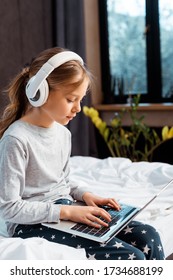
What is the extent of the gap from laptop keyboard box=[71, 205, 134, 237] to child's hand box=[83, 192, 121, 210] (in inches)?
0.7

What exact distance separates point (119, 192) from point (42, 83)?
31.0 inches

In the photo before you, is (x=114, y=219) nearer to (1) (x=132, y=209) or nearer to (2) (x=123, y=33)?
(1) (x=132, y=209)

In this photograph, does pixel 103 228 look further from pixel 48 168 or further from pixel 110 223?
pixel 48 168

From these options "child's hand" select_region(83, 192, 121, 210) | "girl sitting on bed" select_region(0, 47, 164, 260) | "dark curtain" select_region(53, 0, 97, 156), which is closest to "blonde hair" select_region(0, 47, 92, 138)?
"girl sitting on bed" select_region(0, 47, 164, 260)

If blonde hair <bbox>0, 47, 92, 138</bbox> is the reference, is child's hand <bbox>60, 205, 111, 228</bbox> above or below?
below

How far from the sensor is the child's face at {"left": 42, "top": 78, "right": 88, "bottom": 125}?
1.32 meters

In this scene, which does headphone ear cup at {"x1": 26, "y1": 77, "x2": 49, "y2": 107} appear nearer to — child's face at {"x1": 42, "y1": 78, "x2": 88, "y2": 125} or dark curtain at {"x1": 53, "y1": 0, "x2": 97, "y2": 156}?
child's face at {"x1": 42, "y1": 78, "x2": 88, "y2": 125}

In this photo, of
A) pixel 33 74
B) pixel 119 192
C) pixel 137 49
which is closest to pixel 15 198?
pixel 33 74

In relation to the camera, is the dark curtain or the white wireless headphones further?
the dark curtain

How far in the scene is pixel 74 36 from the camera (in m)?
3.38

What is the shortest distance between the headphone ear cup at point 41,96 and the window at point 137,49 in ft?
7.51

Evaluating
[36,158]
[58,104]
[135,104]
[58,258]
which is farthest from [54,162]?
[135,104]

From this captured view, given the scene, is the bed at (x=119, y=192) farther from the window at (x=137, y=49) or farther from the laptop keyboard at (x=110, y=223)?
the window at (x=137, y=49)

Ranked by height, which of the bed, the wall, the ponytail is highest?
the wall
